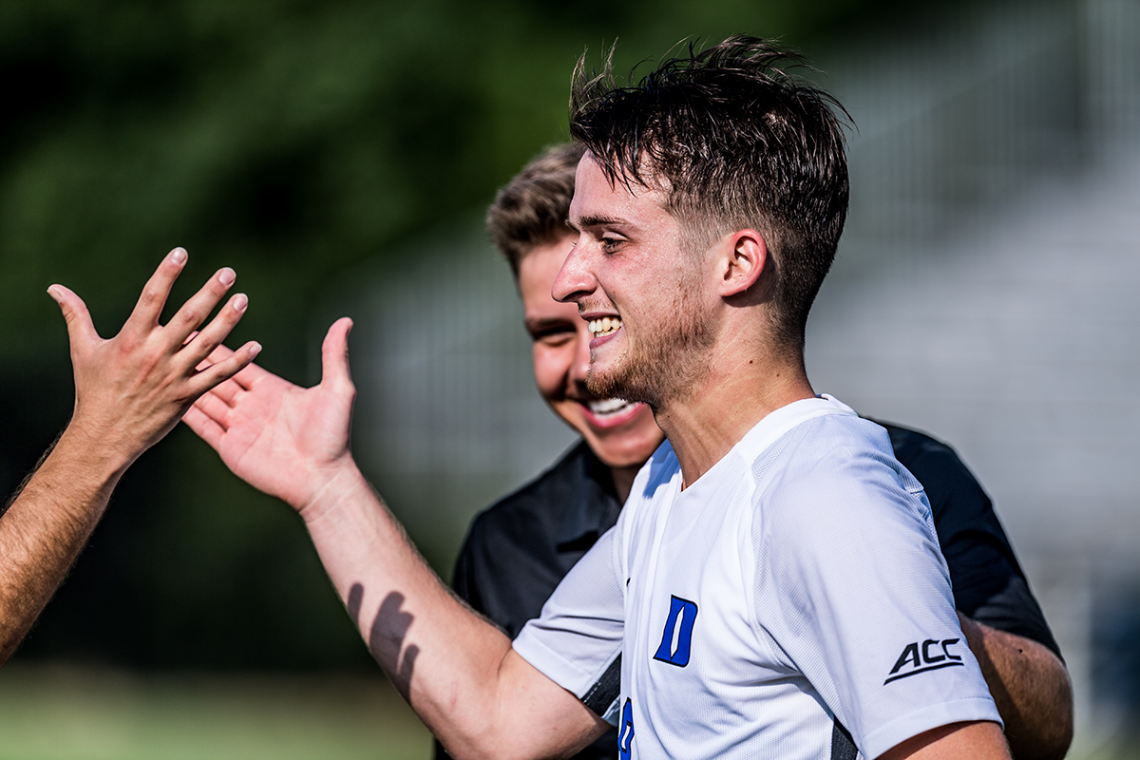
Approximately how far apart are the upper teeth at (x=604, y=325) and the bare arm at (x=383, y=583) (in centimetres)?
77

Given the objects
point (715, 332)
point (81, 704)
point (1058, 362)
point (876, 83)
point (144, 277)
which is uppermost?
point (876, 83)

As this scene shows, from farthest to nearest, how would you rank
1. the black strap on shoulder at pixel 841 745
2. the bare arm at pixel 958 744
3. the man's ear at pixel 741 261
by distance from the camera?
the man's ear at pixel 741 261 → the black strap on shoulder at pixel 841 745 → the bare arm at pixel 958 744

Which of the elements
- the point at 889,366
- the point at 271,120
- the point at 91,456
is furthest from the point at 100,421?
the point at 271,120

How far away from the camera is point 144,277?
42.9ft

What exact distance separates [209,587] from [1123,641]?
7.35 meters

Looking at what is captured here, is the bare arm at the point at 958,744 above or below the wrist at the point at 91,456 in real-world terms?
below

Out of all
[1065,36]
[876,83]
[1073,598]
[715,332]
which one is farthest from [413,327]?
[715,332]

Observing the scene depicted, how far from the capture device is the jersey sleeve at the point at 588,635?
2.88 meters

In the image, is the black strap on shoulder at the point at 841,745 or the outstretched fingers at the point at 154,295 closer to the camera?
the black strap on shoulder at the point at 841,745

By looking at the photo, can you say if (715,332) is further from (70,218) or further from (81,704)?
(70,218)

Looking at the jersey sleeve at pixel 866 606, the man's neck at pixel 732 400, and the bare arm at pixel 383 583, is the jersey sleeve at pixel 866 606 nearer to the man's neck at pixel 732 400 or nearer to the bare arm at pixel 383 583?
the man's neck at pixel 732 400

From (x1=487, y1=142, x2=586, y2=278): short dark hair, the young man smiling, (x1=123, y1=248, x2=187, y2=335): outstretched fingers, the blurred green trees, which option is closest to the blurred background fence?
the blurred green trees

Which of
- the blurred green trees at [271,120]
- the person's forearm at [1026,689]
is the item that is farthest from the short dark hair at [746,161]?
the blurred green trees at [271,120]

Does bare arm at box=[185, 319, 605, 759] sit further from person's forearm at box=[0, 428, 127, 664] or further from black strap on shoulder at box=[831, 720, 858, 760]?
black strap on shoulder at box=[831, 720, 858, 760]
